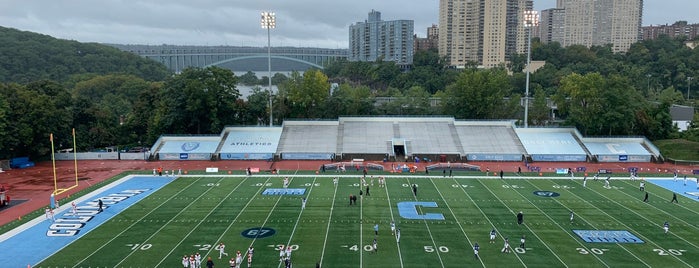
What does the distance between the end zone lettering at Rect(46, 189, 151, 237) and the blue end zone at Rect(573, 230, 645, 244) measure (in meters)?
30.1

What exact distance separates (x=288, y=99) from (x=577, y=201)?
4168cm

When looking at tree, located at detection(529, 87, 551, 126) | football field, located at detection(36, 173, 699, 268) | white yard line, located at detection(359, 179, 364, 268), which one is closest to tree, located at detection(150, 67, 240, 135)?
football field, located at detection(36, 173, 699, 268)

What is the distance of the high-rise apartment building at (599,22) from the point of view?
17088 cm

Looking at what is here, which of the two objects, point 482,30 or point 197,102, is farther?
point 482,30

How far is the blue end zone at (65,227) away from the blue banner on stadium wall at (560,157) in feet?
132

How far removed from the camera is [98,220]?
31094 mm

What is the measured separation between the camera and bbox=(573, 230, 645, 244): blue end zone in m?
26.9

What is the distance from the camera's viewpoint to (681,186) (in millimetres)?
41969

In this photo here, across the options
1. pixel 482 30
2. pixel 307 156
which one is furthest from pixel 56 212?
pixel 482 30

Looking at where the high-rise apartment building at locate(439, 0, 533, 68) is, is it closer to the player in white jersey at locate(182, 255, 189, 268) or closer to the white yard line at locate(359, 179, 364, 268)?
the white yard line at locate(359, 179, 364, 268)

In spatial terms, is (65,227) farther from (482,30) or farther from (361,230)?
(482,30)

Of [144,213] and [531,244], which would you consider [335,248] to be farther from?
[144,213]

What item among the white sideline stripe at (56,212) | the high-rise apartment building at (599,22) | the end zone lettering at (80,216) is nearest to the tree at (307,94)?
the white sideline stripe at (56,212)

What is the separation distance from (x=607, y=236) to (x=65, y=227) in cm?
3270
